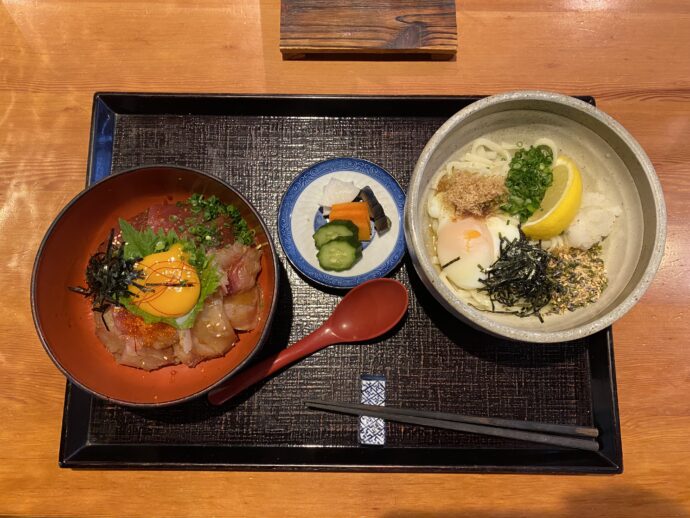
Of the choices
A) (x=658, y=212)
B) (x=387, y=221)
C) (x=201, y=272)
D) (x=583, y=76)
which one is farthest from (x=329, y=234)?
(x=583, y=76)

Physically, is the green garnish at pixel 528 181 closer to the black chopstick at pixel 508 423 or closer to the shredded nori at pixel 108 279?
the black chopstick at pixel 508 423

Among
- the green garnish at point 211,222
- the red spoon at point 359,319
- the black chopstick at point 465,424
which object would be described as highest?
the green garnish at point 211,222

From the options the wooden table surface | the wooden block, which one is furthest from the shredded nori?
the wooden block

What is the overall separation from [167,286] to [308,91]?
3.47ft

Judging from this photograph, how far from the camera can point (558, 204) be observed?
1562 mm

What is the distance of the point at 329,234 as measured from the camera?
177 cm

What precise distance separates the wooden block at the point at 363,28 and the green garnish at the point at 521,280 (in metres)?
1.02

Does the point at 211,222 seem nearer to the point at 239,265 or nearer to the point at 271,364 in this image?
Result: the point at 239,265

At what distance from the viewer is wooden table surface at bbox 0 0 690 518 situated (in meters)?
1.81

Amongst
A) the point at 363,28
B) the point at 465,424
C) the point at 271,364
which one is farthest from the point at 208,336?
the point at 363,28

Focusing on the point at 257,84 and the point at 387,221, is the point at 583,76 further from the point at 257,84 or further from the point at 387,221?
the point at 257,84

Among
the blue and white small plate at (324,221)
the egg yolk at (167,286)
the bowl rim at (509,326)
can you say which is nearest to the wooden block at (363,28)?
the blue and white small plate at (324,221)

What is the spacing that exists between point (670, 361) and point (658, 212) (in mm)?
809

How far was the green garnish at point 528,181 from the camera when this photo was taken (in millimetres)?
1634
